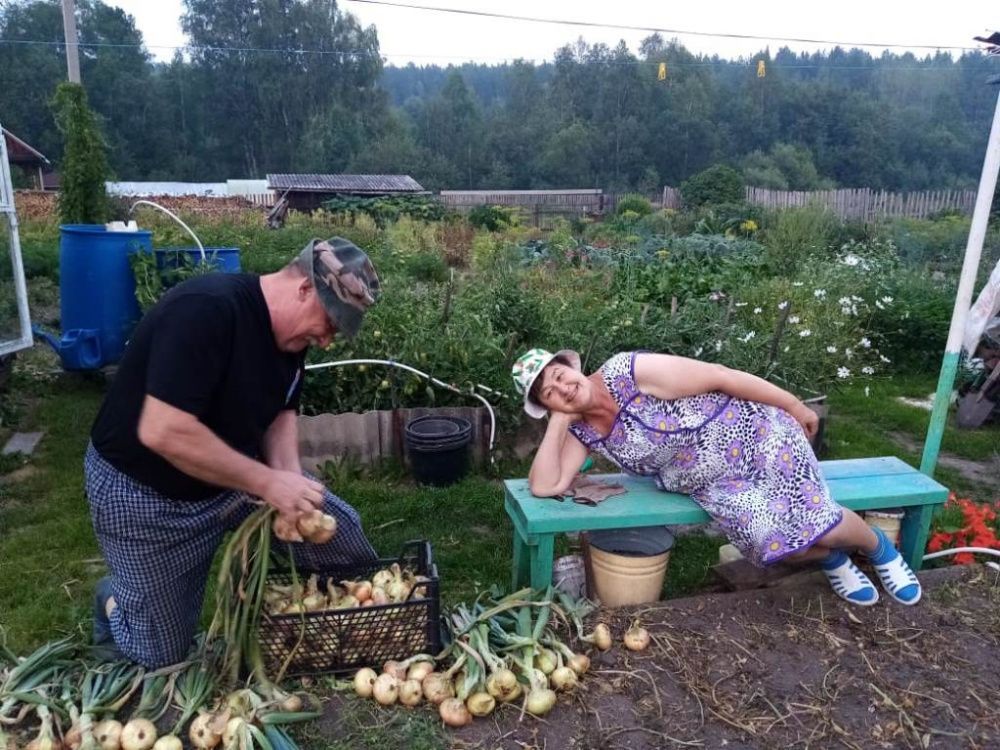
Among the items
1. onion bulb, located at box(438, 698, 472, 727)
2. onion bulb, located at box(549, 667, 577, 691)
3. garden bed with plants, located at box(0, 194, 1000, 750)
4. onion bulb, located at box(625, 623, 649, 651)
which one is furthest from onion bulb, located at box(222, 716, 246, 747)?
onion bulb, located at box(625, 623, 649, 651)

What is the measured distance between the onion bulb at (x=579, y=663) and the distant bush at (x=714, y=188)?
28458mm

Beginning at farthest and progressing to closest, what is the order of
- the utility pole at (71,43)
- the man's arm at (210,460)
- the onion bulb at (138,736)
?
1. the utility pole at (71,43)
2. the onion bulb at (138,736)
3. the man's arm at (210,460)

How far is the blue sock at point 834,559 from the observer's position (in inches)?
122

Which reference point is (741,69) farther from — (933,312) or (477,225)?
(933,312)

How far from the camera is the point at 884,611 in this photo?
3.10 metres

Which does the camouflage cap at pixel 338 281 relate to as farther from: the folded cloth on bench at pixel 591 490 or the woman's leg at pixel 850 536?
the woman's leg at pixel 850 536

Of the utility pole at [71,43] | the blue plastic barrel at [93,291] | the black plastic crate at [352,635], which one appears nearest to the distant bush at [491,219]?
the utility pole at [71,43]

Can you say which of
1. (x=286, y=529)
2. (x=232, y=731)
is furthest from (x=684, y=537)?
(x=232, y=731)

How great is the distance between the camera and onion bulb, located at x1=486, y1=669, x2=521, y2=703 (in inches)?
96.4

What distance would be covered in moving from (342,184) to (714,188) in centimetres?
1499

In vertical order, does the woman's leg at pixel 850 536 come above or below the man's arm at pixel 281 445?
below

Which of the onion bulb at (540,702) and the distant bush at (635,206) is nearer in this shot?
the onion bulb at (540,702)

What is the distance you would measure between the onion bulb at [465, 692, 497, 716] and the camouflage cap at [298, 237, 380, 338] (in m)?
1.19

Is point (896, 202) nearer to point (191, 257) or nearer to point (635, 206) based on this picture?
point (635, 206)
